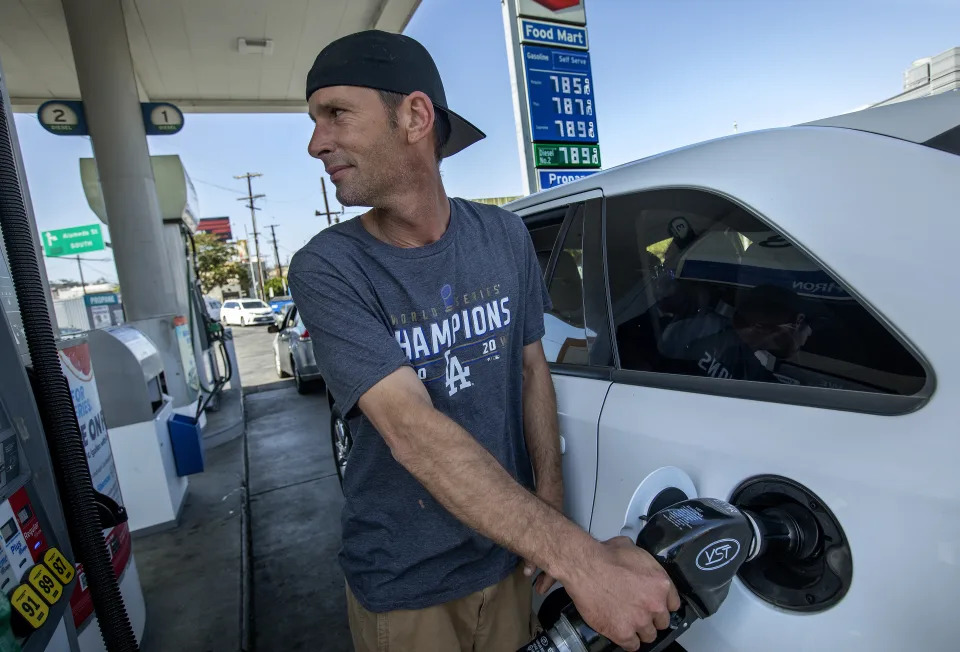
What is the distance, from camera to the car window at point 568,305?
1838 millimetres

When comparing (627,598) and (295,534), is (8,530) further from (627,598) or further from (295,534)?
(295,534)

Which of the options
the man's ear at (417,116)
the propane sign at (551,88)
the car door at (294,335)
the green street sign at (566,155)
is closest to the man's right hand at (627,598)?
the man's ear at (417,116)

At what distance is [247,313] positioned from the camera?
1230 inches

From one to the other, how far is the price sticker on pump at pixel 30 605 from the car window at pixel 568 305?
1424 millimetres

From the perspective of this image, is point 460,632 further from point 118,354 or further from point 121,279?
point 121,279

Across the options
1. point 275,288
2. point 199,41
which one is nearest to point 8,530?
point 199,41

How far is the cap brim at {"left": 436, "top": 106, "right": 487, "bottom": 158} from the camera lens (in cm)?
152

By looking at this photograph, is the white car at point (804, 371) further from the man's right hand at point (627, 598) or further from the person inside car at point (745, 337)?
the man's right hand at point (627, 598)

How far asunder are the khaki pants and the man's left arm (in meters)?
0.23

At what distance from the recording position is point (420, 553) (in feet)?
4.30

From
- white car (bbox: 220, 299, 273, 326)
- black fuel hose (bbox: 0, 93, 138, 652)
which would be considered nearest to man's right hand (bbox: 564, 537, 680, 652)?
black fuel hose (bbox: 0, 93, 138, 652)

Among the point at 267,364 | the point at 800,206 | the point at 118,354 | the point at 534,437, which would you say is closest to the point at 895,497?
the point at 800,206

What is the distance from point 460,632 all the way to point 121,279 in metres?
5.45

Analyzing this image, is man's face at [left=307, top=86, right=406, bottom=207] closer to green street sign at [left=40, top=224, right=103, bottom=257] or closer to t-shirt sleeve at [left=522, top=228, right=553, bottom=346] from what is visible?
t-shirt sleeve at [left=522, top=228, right=553, bottom=346]
